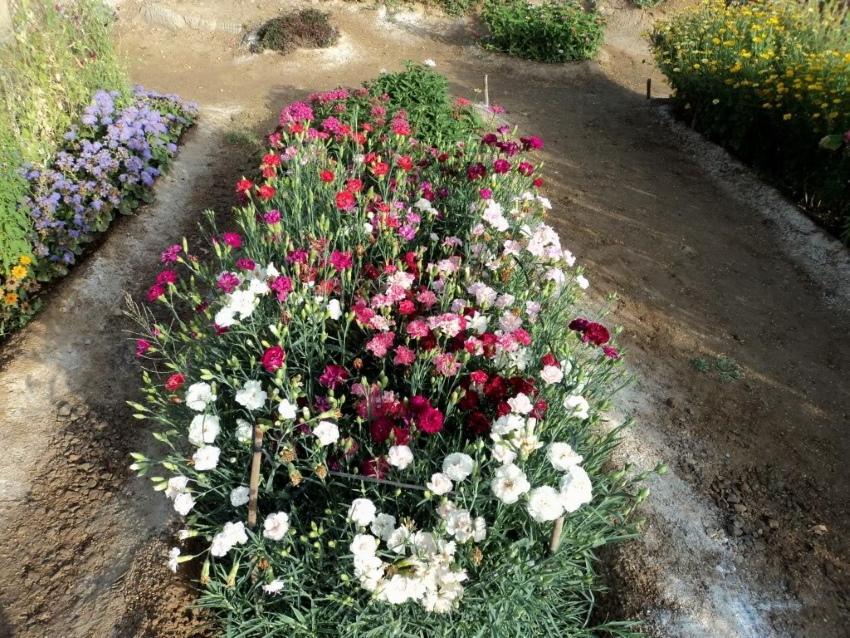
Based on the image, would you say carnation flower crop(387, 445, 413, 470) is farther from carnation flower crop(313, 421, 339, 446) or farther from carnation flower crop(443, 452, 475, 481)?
carnation flower crop(313, 421, 339, 446)

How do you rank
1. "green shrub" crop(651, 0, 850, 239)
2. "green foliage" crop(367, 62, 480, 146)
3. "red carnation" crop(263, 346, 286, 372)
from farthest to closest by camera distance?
"green shrub" crop(651, 0, 850, 239) → "green foliage" crop(367, 62, 480, 146) → "red carnation" crop(263, 346, 286, 372)

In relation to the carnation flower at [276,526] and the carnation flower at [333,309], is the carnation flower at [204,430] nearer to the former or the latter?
the carnation flower at [276,526]

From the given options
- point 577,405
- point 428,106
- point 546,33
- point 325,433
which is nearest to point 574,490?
point 577,405

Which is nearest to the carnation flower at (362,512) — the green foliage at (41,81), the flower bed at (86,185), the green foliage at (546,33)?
the flower bed at (86,185)

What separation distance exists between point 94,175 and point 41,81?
2.94 feet

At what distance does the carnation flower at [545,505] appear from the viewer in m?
1.84

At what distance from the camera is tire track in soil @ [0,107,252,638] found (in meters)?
2.44

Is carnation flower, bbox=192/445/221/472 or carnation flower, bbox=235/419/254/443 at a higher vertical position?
carnation flower, bbox=192/445/221/472

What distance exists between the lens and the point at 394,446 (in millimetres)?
2053

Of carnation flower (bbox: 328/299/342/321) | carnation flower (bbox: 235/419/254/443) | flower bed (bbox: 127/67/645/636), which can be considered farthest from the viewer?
carnation flower (bbox: 328/299/342/321)

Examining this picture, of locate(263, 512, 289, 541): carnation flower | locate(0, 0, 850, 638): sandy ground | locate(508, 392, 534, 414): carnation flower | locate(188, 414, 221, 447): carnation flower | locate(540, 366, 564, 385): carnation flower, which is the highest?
locate(508, 392, 534, 414): carnation flower

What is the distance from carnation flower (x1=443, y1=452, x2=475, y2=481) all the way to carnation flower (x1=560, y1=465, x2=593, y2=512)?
311 mm

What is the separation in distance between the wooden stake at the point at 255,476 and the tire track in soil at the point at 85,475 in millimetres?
Answer: 570

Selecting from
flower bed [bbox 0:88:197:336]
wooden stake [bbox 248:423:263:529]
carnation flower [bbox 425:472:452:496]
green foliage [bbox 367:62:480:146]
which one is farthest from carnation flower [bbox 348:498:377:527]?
green foliage [bbox 367:62:480:146]
